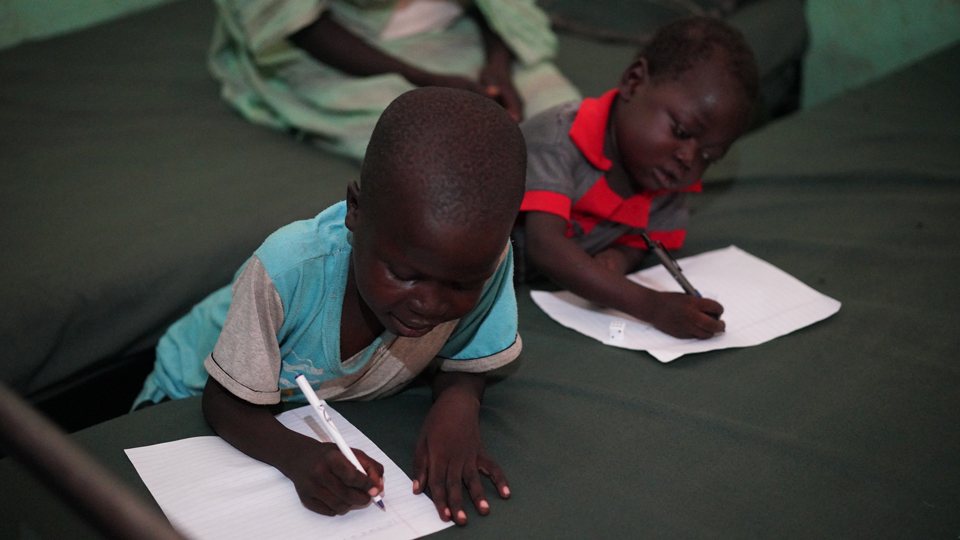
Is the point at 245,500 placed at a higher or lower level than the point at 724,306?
higher

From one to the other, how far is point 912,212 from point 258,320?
1496 millimetres

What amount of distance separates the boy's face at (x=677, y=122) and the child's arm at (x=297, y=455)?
33.3 inches

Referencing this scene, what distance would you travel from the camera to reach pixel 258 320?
114 cm

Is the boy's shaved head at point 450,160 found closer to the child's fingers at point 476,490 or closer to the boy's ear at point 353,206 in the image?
the boy's ear at point 353,206

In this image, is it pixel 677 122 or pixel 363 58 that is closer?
pixel 677 122

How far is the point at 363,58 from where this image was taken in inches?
86.3

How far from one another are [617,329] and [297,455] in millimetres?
666

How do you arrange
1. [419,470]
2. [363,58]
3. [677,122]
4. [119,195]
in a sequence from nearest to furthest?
[419,470]
[677,122]
[119,195]
[363,58]

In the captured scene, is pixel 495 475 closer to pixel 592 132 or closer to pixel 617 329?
pixel 617 329

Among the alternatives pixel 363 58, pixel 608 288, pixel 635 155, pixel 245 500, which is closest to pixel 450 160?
pixel 245 500

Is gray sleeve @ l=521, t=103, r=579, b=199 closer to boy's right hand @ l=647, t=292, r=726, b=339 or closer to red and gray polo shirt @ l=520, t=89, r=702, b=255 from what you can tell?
red and gray polo shirt @ l=520, t=89, r=702, b=255

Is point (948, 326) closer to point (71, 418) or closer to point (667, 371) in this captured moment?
point (667, 371)

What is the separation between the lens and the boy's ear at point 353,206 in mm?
1095

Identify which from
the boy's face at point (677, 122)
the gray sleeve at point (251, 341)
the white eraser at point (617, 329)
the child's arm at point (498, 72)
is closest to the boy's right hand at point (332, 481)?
the gray sleeve at point (251, 341)
